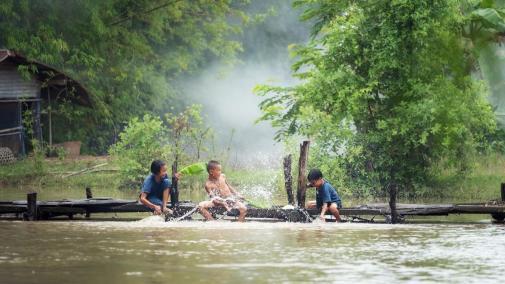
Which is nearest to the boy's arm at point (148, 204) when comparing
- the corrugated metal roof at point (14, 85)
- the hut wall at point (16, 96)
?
the hut wall at point (16, 96)

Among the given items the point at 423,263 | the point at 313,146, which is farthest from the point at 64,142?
the point at 423,263

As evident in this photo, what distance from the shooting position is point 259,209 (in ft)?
65.5

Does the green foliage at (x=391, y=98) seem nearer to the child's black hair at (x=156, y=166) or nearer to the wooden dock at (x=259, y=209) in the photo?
the wooden dock at (x=259, y=209)

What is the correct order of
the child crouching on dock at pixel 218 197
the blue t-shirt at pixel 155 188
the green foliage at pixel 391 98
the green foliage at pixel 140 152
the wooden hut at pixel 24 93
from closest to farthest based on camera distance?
the child crouching on dock at pixel 218 197, the blue t-shirt at pixel 155 188, the green foliage at pixel 391 98, the green foliage at pixel 140 152, the wooden hut at pixel 24 93

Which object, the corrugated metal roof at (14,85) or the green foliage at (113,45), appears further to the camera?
the green foliage at (113,45)

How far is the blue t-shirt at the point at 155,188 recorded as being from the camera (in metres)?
20.1

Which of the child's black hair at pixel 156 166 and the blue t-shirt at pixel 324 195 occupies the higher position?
the child's black hair at pixel 156 166

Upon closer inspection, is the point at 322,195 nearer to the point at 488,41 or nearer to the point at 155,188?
the point at 155,188

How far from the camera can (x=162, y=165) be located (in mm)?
19719

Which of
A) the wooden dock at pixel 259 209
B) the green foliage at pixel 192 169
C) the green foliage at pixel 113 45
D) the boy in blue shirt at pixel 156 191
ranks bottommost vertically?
the wooden dock at pixel 259 209

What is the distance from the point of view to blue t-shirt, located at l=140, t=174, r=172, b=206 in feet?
65.9

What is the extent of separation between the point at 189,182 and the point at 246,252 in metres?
15.6

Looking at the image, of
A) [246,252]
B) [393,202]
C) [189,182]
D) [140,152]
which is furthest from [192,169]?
[189,182]

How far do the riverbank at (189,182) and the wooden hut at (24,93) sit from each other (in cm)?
186
